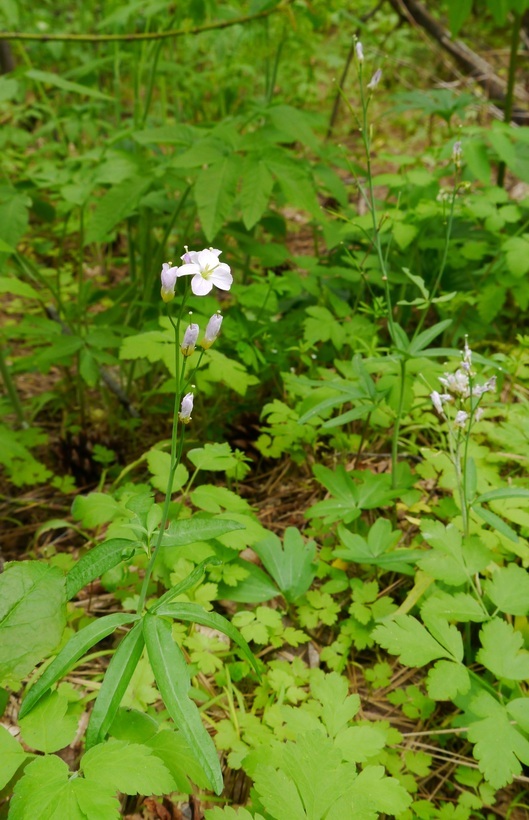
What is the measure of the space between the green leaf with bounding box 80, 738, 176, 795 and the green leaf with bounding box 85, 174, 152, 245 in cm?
170

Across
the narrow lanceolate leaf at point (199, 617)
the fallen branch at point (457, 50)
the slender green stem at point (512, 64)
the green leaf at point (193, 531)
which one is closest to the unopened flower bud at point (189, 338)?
the green leaf at point (193, 531)

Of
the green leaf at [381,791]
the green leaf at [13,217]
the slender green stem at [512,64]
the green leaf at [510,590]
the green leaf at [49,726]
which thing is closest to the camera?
the green leaf at [49,726]

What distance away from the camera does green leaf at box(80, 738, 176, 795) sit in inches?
33.5

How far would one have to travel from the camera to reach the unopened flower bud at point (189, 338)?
0.97 m

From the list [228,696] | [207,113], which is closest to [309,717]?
[228,696]

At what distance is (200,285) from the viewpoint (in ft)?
3.01

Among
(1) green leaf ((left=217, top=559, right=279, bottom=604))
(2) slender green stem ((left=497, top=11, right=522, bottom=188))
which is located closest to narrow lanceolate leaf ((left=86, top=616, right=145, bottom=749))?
(1) green leaf ((left=217, top=559, right=279, bottom=604))

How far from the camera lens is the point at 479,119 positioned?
15.8ft

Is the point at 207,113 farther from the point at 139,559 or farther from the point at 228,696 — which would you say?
the point at 228,696

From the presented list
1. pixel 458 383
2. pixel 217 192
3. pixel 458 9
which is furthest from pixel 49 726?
pixel 458 9

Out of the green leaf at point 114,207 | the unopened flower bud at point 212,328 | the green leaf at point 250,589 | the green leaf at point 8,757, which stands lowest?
the green leaf at point 250,589

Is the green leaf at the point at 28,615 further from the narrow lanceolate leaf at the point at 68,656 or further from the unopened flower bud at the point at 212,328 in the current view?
the unopened flower bud at the point at 212,328

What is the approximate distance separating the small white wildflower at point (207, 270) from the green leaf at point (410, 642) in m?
0.80

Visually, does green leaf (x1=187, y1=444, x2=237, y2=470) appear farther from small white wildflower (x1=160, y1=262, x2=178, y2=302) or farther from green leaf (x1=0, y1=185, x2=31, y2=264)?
green leaf (x1=0, y1=185, x2=31, y2=264)
